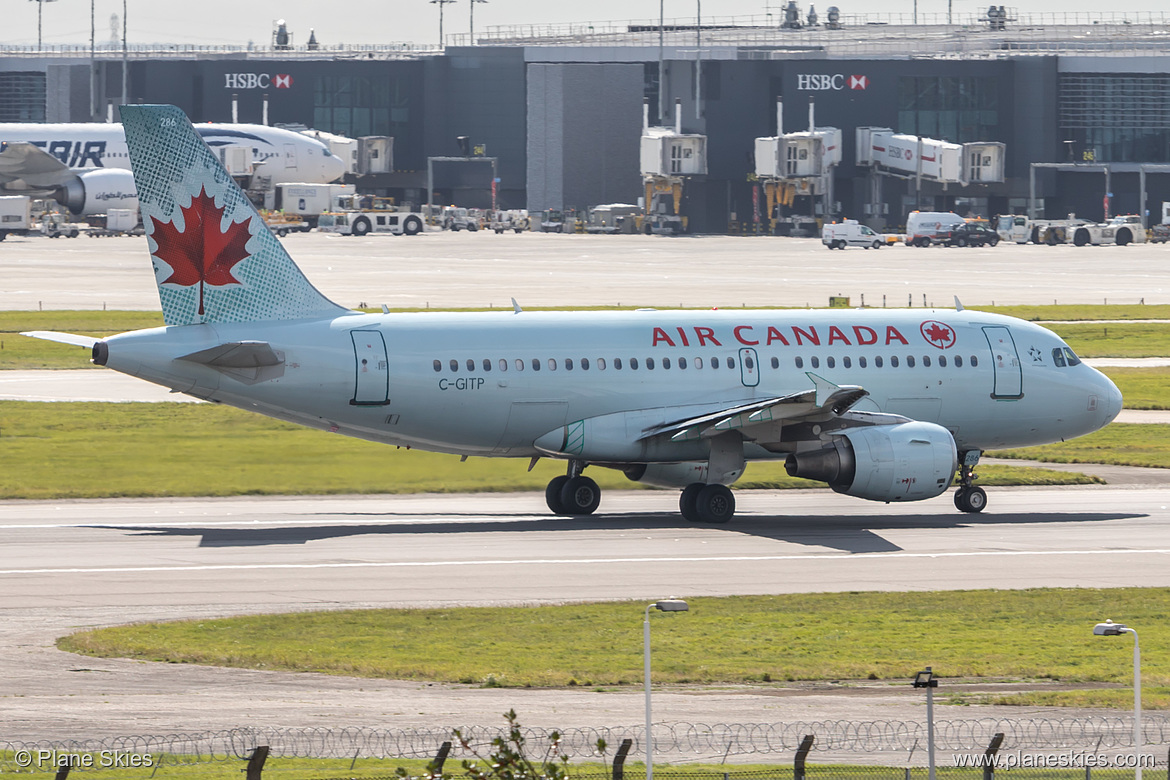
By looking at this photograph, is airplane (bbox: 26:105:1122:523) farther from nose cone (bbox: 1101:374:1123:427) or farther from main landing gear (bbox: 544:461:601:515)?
nose cone (bbox: 1101:374:1123:427)

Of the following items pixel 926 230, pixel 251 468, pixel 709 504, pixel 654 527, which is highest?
pixel 926 230

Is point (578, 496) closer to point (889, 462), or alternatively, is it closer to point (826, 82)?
point (889, 462)

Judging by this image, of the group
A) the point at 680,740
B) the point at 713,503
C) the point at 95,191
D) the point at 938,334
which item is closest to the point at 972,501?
the point at 938,334

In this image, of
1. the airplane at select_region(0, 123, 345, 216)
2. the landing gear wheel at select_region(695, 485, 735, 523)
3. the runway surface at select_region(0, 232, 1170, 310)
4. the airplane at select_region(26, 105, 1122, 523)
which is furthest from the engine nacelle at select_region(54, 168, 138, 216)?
the landing gear wheel at select_region(695, 485, 735, 523)

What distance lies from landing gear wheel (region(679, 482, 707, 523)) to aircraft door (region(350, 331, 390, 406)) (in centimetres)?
751

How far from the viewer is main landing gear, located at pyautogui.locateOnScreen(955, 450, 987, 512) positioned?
43.2 m

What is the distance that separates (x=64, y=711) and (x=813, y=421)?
21230 millimetres

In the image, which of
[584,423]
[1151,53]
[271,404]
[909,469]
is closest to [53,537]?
[271,404]

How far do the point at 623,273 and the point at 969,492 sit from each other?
80.7 m

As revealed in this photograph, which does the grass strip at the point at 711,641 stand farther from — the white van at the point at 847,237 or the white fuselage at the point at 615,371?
the white van at the point at 847,237

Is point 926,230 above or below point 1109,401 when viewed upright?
above

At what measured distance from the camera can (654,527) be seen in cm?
4044

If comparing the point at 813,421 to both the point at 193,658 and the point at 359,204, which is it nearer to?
the point at 193,658

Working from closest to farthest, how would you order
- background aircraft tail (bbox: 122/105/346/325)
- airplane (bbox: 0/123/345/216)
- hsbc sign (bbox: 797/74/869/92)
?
background aircraft tail (bbox: 122/105/346/325), airplane (bbox: 0/123/345/216), hsbc sign (bbox: 797/74/869/92)
